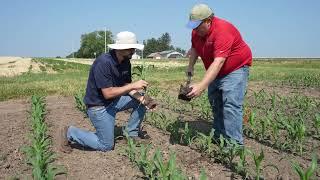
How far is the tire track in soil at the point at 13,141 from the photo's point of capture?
176 inches

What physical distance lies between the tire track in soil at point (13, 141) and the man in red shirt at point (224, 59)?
193 centimetres

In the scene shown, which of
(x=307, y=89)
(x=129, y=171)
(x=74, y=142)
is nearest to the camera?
(x=129, y=171)

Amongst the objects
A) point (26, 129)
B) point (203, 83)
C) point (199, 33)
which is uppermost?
point (199, 33)

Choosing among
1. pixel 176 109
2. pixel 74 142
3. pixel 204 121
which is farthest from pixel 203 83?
pixel 176 109

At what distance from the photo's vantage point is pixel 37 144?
4.75 m

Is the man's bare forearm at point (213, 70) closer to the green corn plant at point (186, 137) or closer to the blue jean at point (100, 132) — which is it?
the green corn plant at point (186, 137)

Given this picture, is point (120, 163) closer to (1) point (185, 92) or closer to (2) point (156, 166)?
(2) point (156, 166)

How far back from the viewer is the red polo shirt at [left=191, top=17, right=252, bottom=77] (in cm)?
481

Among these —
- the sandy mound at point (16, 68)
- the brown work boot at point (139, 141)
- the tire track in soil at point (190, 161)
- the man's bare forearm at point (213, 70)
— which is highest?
the man's bare forearm at point (213, 70)

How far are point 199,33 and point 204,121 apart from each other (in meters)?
2.33

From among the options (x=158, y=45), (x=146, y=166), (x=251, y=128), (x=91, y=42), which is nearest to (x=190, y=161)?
(x=146, y=166)

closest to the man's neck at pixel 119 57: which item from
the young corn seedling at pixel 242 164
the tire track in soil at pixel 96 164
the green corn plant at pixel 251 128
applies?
the tire track in soil at pixel 96 164

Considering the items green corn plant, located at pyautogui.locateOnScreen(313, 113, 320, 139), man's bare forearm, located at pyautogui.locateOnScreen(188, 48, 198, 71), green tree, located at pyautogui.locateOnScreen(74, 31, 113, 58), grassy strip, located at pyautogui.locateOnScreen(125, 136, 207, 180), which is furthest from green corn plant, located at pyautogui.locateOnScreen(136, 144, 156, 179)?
green tree, located at pyautogui.locateOnScreen(74, 31, 113, 58)

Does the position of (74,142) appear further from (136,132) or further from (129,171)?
(129,171)
